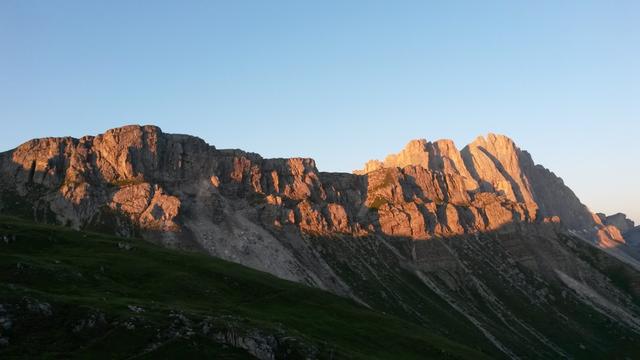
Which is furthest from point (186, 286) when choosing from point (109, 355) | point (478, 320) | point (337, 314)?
point (478, 320)

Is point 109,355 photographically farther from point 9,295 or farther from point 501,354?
point 501,354

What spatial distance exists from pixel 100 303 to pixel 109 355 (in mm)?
11689

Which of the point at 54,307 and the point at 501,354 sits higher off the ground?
the point at 54,307

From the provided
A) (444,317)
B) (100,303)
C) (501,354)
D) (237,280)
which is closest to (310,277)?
(444,317)

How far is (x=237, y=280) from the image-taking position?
11106cm

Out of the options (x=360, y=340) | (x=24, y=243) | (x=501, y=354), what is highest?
(x=24, y=243)

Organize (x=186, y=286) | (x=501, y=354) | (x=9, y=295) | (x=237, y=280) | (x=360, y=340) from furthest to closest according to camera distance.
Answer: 1. (x=501, y=354)
2. (x=237, y=280)
3. (x=186, y=286)
4. (x=360, y=340)
5. (x=9, y=295)

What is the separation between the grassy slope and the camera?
57.6 m

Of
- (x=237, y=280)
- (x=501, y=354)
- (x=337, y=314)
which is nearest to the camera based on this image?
(x=337, y=314)

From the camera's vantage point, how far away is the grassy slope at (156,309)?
57.6 m

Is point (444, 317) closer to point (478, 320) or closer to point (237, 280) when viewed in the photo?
point (478, 320)

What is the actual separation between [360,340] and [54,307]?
43552 millimetres

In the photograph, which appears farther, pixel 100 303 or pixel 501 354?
pixel 501 354

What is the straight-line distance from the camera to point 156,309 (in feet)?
221
